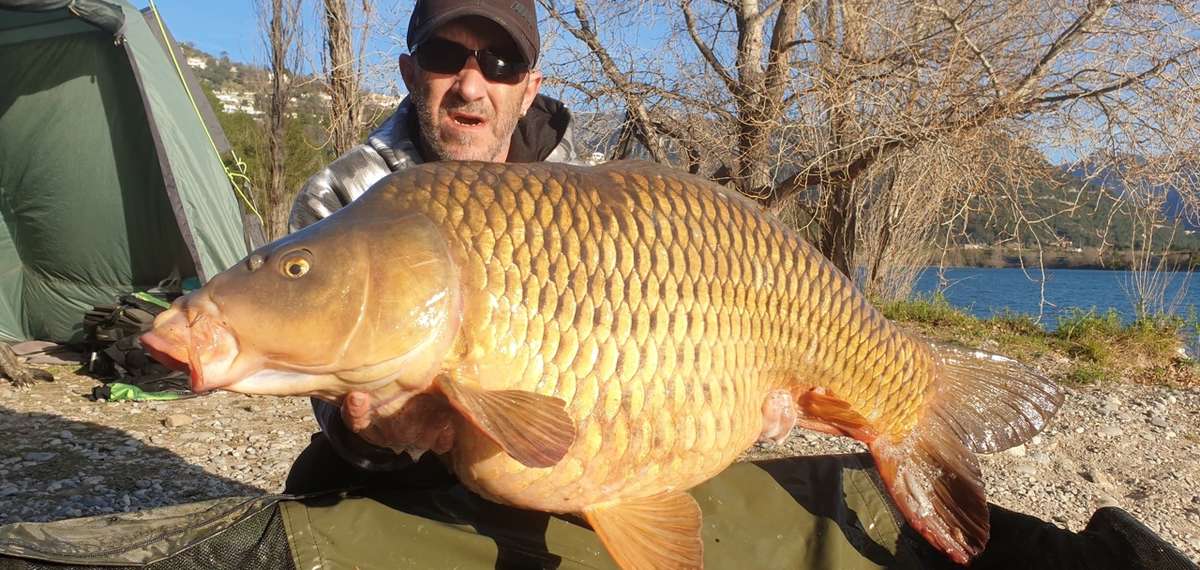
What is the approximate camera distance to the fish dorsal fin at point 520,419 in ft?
2.99

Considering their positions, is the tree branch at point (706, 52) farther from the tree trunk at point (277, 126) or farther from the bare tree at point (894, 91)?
the tree trunk at point (277, 126)

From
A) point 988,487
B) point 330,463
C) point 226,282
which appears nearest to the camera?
point 226,282

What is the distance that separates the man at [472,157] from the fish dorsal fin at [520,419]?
52cm

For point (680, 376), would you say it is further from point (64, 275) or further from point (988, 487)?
point (64, 275)

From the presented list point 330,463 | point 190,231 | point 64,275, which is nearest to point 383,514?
point 330,463

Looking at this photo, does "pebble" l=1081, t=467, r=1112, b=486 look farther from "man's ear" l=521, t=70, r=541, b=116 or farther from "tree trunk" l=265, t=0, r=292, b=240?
"tree trunk" l=265, t=0, r=292, b=240

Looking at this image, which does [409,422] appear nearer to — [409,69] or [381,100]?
[409,69]

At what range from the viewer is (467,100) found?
1583 mm

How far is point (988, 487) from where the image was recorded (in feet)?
7.90

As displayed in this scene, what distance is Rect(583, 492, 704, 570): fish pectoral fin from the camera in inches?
42.7

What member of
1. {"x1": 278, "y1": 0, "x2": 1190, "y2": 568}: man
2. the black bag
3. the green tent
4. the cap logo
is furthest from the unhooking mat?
the green tent

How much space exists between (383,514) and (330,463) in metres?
0.38

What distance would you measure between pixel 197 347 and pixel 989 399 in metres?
1.31

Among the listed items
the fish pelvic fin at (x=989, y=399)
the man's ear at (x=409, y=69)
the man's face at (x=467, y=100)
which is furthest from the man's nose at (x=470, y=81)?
the fish pelvic fin at (x=989, y=399)
